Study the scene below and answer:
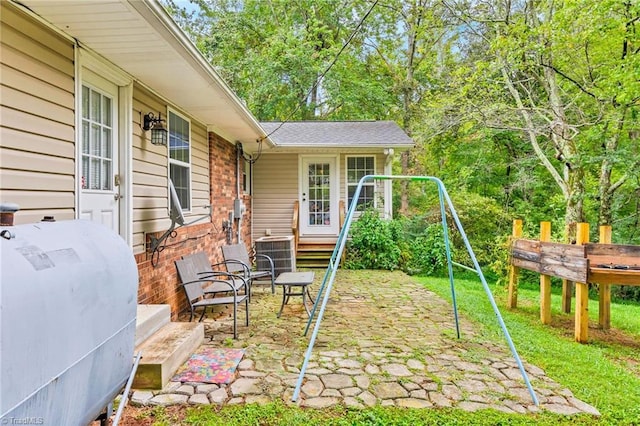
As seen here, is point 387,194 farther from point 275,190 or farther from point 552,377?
point 552,377

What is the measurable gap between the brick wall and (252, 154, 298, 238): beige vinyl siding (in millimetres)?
519

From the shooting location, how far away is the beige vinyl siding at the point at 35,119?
2.28 meters

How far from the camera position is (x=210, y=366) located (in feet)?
10.9

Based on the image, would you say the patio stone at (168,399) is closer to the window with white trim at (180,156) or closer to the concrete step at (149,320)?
the concrete step at (149,320)

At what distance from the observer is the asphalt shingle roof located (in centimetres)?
909

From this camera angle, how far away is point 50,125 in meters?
2.65

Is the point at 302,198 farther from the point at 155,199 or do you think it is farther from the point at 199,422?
the point at 199,422

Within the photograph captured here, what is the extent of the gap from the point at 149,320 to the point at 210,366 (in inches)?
27.1

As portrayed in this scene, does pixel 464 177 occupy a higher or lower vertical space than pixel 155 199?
higher

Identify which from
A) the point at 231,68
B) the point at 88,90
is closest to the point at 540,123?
the point at 88,90

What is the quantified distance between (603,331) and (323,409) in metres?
4.15

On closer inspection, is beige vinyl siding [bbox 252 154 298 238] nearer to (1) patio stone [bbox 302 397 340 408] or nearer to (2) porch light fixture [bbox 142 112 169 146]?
(2) porch light fixture [bbox 142 112 169 146]

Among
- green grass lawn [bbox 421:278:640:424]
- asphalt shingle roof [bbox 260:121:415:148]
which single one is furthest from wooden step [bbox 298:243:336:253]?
green grass lawn [bbox 421:278:640:424]

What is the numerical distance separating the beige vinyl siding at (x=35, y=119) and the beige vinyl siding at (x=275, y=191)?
7001 mm
